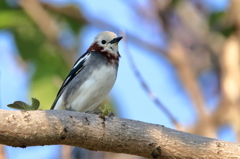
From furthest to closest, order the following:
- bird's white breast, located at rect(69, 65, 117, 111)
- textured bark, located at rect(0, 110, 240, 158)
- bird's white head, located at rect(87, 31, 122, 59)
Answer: bird's white head, located at rect(87, 31, 122, 59) < bird's white breast, located at rect(69, 65, 117, 111) < textured bark, located at rect(0, 110, 240, 158)

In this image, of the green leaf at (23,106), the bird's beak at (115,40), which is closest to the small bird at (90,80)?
the bird's beak at (115,40)

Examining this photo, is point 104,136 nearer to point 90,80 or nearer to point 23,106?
point 23,106

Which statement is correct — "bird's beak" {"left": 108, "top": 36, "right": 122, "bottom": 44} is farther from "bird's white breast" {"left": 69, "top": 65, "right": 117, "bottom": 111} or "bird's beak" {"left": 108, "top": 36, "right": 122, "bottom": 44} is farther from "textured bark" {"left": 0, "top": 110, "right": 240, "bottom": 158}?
"textured bark" {"left": 0, "top": 110, "right": 240, "bottom": 158}

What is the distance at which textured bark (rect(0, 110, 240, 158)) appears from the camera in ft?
9.23

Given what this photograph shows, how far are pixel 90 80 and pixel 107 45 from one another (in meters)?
0.66

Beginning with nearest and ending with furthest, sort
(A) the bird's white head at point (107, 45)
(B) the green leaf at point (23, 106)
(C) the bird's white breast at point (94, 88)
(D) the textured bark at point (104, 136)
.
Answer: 1. (D) the textured bark at point (104, 136)
2. (B) the green leaf at point (23, 106)
3. (C) the bird's white breast at point (94, 88)
4. (A) the bird's white head at point (107, 45)

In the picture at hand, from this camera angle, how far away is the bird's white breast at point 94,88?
460cm

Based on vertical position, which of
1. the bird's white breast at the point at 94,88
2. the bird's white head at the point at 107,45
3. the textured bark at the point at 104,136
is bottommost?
the textured bark at the point at 104,136

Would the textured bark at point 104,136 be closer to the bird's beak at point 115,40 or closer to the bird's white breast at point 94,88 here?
the bird's white breast at point 94,88

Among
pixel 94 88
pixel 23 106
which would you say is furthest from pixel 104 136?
pixel 94 88

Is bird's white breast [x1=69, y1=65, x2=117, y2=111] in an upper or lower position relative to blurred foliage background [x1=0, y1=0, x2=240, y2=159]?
lower

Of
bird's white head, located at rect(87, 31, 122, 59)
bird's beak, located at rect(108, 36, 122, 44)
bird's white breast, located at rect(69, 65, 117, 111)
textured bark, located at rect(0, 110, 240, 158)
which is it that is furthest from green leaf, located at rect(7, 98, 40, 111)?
bird's beak, located at rect(108, 36, 122, 44)

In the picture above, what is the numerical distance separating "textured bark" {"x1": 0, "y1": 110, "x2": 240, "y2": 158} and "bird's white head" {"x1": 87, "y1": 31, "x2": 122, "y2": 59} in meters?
1.82

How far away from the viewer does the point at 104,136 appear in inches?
122
